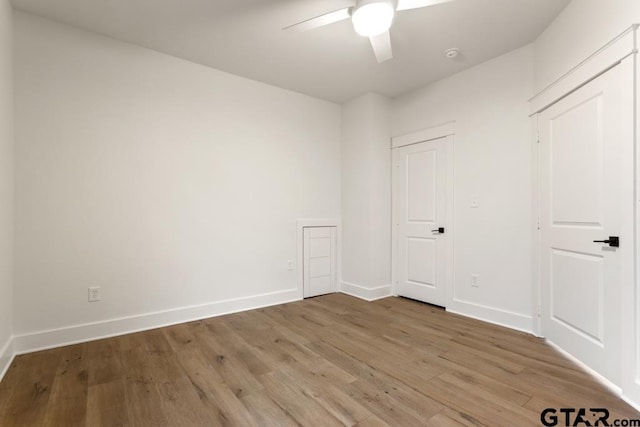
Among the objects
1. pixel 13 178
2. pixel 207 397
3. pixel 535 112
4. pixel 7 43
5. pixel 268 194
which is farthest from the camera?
pixel 268 194

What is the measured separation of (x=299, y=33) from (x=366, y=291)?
3028 millimetres

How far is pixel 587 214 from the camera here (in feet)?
7.24

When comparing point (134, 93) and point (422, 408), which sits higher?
point (134, 93)

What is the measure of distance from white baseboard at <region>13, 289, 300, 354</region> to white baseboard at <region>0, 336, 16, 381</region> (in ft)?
0.30

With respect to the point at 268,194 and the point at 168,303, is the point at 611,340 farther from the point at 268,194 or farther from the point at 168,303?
the point at 168,303

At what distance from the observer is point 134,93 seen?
2.91 m

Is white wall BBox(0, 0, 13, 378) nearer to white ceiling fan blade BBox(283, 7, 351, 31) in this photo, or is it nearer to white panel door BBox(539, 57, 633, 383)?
white ceiling fan blade BBox(283, 7, 351, 31)

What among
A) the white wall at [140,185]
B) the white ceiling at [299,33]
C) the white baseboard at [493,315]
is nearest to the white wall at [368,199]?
the white ceiling at [299,33]

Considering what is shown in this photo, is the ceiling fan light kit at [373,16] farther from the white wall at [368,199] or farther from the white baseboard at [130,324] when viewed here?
the white baseboard at [130,324]

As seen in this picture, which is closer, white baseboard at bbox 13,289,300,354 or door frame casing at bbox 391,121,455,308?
white baseboard at bbox 13,289,300,354

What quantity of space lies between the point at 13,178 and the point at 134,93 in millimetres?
1199

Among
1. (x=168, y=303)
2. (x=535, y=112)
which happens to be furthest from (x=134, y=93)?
(x=535, y=112)

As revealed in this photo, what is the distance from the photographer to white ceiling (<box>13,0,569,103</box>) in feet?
7.73

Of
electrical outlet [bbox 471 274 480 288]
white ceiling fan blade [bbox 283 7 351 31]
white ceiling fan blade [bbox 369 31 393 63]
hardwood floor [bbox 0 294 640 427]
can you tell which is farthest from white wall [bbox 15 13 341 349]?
electrical outlet [bbox 471 274 480 288]
